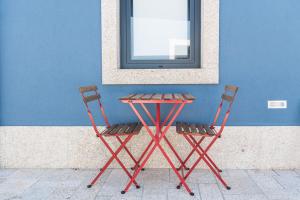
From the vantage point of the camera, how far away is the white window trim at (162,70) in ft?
12.6

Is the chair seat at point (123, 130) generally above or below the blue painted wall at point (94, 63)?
below

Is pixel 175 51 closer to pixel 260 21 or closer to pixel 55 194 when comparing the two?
pixel 260 21

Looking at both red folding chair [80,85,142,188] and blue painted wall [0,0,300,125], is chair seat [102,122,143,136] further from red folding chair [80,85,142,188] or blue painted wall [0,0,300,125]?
blue painted wall [0,0,300,125]

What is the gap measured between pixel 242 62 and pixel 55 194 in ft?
8.32

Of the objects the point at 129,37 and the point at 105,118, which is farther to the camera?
the point at 129,37

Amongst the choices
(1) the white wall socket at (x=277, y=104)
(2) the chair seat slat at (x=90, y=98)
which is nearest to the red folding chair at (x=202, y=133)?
(1) the white wall socket at (x=277, y=104)

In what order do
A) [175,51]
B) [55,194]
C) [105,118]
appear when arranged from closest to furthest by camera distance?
[55,194] → [105,118] → [175,51]

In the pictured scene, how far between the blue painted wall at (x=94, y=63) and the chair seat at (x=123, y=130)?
35 cm

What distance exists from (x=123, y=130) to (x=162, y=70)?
0.94m

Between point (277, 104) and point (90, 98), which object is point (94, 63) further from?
point (277, 104)

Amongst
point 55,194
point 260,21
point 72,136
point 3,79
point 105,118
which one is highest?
point 260,21

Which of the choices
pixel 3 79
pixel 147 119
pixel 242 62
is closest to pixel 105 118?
pixel 147 119

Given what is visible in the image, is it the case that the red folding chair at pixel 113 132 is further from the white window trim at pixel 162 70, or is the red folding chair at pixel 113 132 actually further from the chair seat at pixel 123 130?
the white window trim at pixel 162 70

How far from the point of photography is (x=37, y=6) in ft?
13.1
